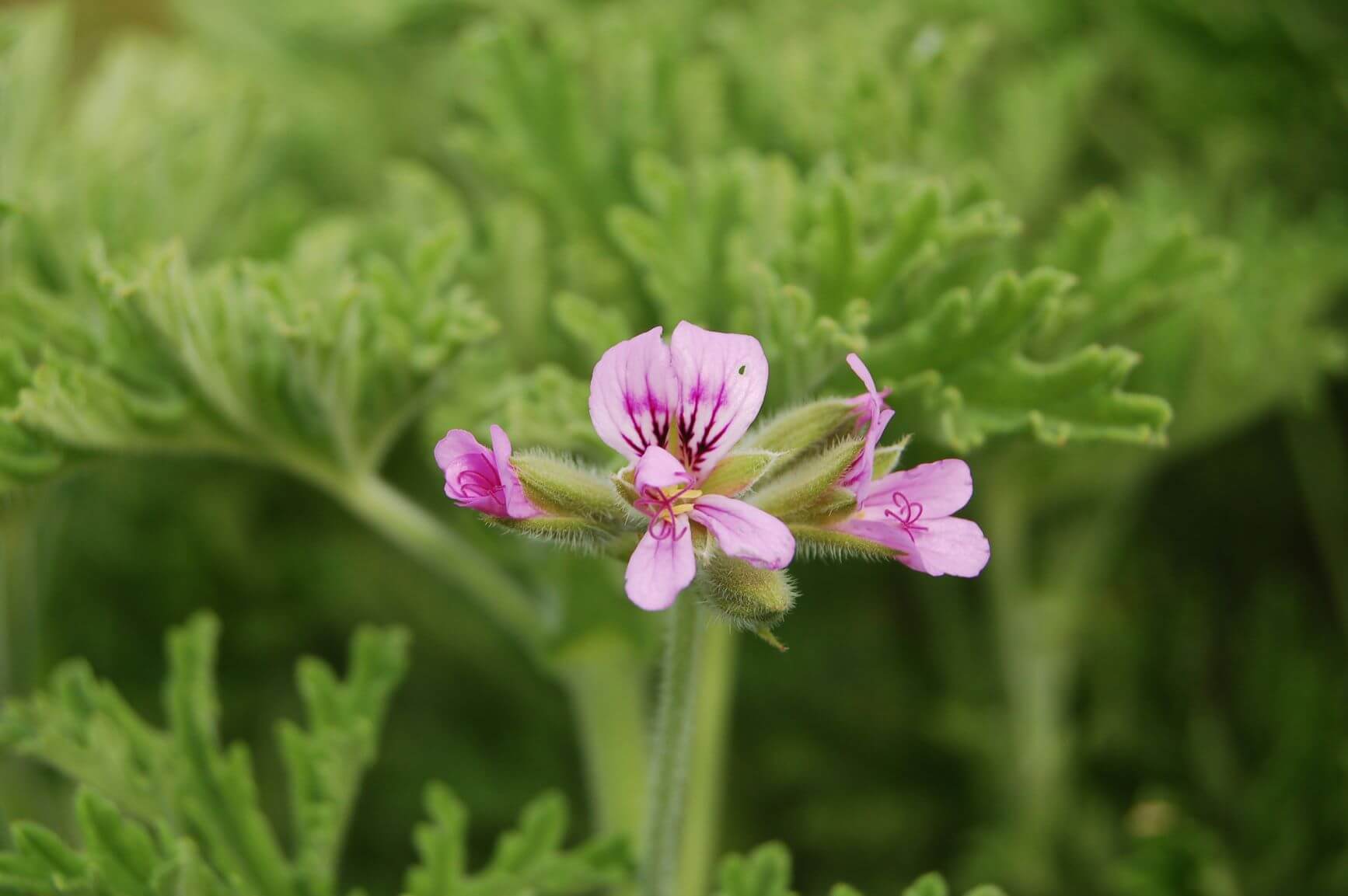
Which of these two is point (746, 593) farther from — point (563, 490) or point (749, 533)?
point (563, 490)

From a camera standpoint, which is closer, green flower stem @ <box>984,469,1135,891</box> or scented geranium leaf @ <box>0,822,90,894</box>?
scented geranium leaf @ <box>0,822,90,894</box>

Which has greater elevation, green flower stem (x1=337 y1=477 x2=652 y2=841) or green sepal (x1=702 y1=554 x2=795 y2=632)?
green flower stem (x1=337 y1=477 x2=652 y2=841)

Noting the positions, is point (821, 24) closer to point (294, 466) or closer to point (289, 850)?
point (294, 466)

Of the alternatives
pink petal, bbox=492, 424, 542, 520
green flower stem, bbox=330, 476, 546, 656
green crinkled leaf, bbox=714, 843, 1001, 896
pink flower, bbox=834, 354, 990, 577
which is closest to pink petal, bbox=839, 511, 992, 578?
pink flower, bbox=834, 354, 990, 577

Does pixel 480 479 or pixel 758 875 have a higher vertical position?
pixel 480 479

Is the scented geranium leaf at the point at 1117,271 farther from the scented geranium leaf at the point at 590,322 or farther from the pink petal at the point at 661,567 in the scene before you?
the pink petal at the point at 661,567

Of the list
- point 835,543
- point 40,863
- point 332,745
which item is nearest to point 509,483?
point 835,543

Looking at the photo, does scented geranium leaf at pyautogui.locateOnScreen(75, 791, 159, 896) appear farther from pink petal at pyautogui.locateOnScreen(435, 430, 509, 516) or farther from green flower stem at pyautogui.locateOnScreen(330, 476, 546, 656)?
pink petal at pyautogui.locateOnScreen(435, 430, 509, 516)

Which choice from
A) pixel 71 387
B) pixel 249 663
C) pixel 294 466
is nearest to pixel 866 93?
pixel 294 466
